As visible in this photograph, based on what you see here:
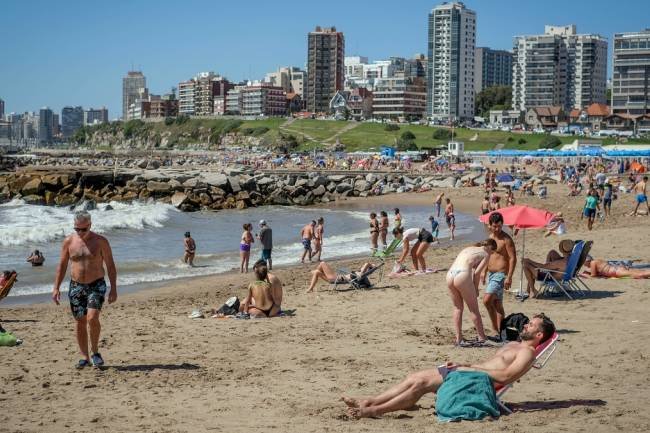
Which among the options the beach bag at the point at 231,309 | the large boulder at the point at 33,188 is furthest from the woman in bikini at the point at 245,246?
the large boulder at the point at 33,188

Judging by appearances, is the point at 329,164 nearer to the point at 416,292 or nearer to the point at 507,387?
the point at 416,292

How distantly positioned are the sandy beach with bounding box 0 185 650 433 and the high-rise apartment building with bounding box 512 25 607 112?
14554 cm

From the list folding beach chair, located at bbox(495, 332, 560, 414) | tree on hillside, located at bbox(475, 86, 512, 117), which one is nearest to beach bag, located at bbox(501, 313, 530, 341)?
folding beach chair, located at bbox(495, 332, 560, 414)

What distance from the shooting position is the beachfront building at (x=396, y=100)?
15912cm

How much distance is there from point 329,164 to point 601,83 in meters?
116

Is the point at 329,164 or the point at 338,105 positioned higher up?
the point at 338,105

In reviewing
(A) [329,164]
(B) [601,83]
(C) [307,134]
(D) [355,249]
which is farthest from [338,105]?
(D) [355,249]

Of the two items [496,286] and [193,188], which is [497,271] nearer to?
[496,286]

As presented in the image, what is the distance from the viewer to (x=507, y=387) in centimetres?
630

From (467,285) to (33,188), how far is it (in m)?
43.8

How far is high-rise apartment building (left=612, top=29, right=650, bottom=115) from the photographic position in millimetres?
121938

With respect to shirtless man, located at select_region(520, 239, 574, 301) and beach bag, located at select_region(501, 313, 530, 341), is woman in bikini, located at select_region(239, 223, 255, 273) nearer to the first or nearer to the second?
shirtless man, located at select_region(520, 239, 574, 301)

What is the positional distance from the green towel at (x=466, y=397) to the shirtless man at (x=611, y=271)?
308 inches

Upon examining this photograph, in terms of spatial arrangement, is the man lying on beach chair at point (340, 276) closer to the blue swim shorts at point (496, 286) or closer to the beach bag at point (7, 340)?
the blue swim shorts at point (496, 286)
